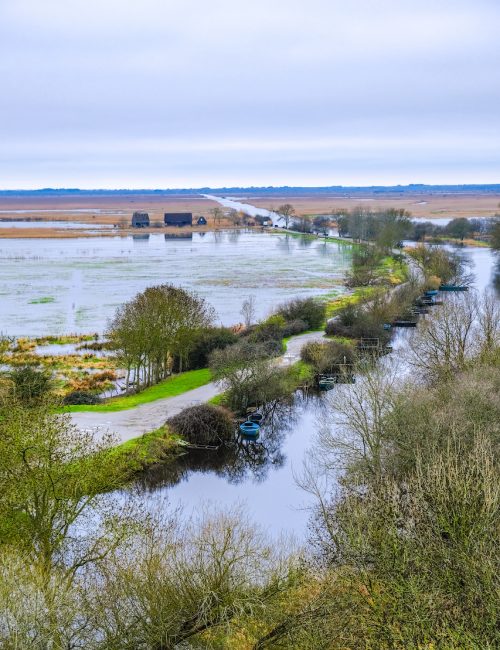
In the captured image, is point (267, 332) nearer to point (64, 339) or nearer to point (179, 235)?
point (64, 339)

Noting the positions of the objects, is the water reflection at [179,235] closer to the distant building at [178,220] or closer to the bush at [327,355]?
the distant building at [178,220]

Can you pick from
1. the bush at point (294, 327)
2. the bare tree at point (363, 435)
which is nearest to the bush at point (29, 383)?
the bare tree at point (363, 435)

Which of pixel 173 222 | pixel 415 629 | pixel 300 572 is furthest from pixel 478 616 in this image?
pixel 173 222

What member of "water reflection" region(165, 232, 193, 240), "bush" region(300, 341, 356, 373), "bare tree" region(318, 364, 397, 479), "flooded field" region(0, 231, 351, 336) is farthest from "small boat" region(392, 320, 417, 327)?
"water reflection" region(165, 232, 193, 240)

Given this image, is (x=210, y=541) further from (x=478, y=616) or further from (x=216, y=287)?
(x=216, y=287)

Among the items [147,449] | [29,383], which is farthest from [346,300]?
[147,449]
